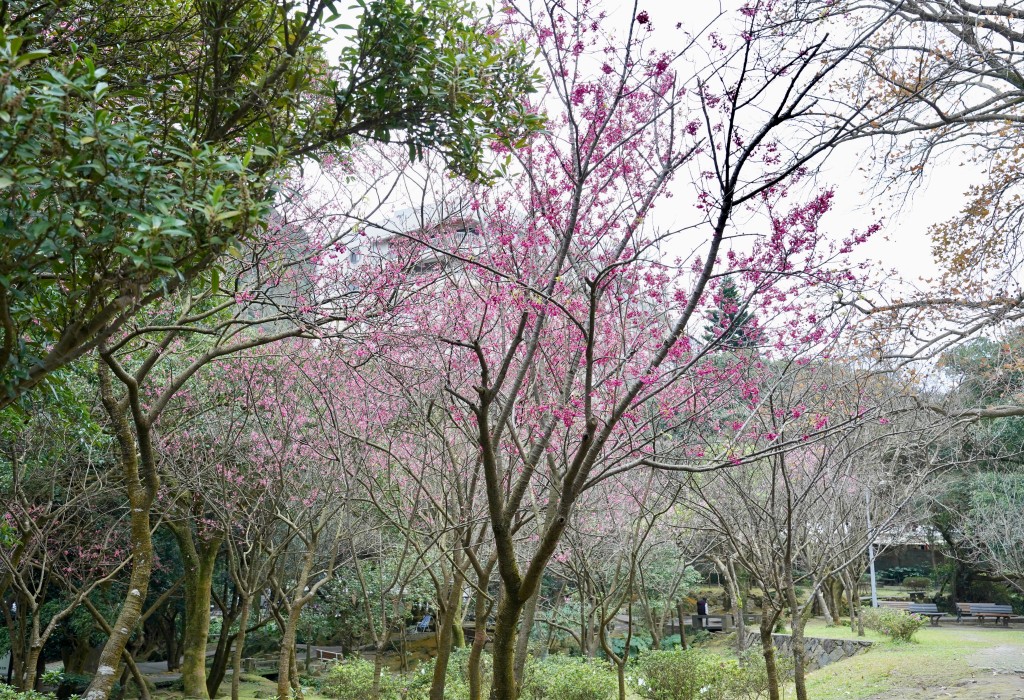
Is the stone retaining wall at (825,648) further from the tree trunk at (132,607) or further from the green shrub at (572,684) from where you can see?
the tree trunk at (132,607)

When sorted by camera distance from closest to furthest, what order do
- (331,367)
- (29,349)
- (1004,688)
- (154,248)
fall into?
(154,248), (29,349), (331,367), (1004,688)

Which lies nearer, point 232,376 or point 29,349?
point 29,349

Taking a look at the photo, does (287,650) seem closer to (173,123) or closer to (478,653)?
(478,653)

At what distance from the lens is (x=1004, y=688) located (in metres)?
10.4

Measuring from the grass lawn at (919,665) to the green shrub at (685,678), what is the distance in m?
2.15

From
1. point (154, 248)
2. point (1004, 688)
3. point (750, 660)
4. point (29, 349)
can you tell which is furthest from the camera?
point (750, 660)

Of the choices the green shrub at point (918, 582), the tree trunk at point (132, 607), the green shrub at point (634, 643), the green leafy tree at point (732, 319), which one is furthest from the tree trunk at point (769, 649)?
the green shrub at point (918, 582)

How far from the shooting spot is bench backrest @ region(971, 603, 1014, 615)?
19578mm

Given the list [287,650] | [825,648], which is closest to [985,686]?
[825,648]

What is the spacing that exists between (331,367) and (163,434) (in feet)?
8.48

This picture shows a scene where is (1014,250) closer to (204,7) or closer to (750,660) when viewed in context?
(204,7)

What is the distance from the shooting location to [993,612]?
1977 cm

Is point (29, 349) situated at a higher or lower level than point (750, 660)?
higher

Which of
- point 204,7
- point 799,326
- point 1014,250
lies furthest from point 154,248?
point 1014,250
